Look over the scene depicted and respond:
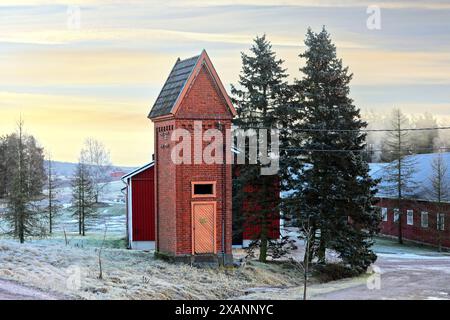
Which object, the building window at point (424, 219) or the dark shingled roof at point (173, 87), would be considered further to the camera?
the building window at point (424, 219)

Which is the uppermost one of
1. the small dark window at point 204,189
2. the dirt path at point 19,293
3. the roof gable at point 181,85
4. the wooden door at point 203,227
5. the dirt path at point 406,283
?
the roof gable at point 181,85

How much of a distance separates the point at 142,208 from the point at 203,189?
447 inches

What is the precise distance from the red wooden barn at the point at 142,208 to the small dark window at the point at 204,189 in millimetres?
10793

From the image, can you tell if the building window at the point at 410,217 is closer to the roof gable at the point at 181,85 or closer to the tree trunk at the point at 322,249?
the tree trunk at the point at 322,249

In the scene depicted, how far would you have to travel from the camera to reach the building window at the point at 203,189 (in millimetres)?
25812

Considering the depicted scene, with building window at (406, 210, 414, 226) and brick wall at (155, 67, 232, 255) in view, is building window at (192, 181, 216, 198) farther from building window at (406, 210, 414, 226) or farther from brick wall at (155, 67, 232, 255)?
building window at (406, 210, 414, 226)

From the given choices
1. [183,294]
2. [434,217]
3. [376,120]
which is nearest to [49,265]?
[183,294]

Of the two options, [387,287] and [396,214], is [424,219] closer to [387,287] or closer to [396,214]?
[396,214]

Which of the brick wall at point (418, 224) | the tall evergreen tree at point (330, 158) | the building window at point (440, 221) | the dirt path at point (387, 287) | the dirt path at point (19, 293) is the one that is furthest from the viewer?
the brick wall at point (418, 224)

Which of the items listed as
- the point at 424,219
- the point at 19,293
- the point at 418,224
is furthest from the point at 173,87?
the point at 418,224

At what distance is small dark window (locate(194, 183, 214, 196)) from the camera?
25.9 meters

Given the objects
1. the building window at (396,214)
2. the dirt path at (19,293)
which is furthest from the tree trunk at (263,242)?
the building window at (396,214)

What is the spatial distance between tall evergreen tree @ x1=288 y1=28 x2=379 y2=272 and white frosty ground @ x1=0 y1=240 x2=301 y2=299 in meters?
3.43

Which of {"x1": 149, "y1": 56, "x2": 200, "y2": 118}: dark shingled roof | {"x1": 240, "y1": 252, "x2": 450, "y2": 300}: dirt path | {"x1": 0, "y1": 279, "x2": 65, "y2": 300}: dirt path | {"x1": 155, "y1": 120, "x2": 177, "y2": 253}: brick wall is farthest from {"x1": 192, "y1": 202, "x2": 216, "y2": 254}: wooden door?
{"x1": 0, "y1": 279, "x2": 65, "y2": 300}: dirt path
